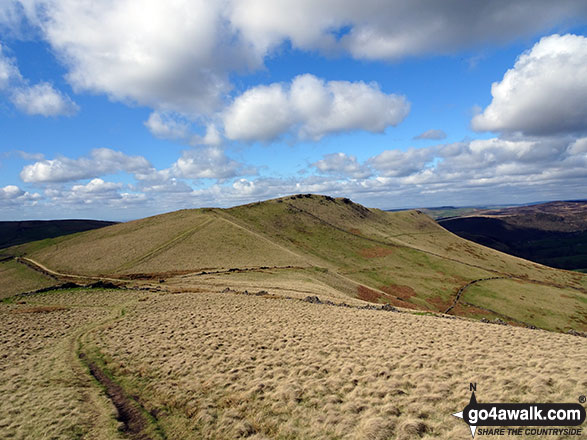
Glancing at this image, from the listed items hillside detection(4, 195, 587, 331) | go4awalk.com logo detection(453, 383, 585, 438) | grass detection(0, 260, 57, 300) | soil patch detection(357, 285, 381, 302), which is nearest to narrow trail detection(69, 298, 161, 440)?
go4awalk.com logo detection(453, 383, 585, 438)

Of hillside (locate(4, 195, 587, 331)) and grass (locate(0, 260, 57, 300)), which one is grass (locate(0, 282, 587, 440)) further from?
grass (locate(0, 260, 57, 300))

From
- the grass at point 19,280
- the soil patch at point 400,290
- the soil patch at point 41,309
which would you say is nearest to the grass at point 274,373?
the soil patch at point 41,309

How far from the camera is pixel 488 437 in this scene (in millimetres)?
9938

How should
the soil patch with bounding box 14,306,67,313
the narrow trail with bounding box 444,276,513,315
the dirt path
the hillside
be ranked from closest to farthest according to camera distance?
1. the soil patch with bounding box 14,306,67,313
2. the dirt path
3. the hillside
4. the narrow trail with bounding box 444,276,513,315

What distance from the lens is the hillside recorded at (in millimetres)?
64750

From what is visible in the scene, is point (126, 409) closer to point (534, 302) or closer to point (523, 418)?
point (523, 418)

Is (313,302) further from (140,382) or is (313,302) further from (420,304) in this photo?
(420,304)

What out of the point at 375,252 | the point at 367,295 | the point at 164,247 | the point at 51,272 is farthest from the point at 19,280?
the point at 375,252

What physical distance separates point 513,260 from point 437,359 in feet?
547

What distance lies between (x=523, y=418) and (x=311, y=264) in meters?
69.3

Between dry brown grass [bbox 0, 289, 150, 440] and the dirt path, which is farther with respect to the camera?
the dirt path

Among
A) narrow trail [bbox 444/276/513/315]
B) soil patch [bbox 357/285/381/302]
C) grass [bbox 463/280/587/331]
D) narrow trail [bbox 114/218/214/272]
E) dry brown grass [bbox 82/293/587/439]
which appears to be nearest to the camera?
dry brown grass [bbox 82/293/587/439]

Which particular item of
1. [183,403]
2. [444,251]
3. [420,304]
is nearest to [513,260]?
[444,251]

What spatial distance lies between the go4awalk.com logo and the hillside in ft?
124
